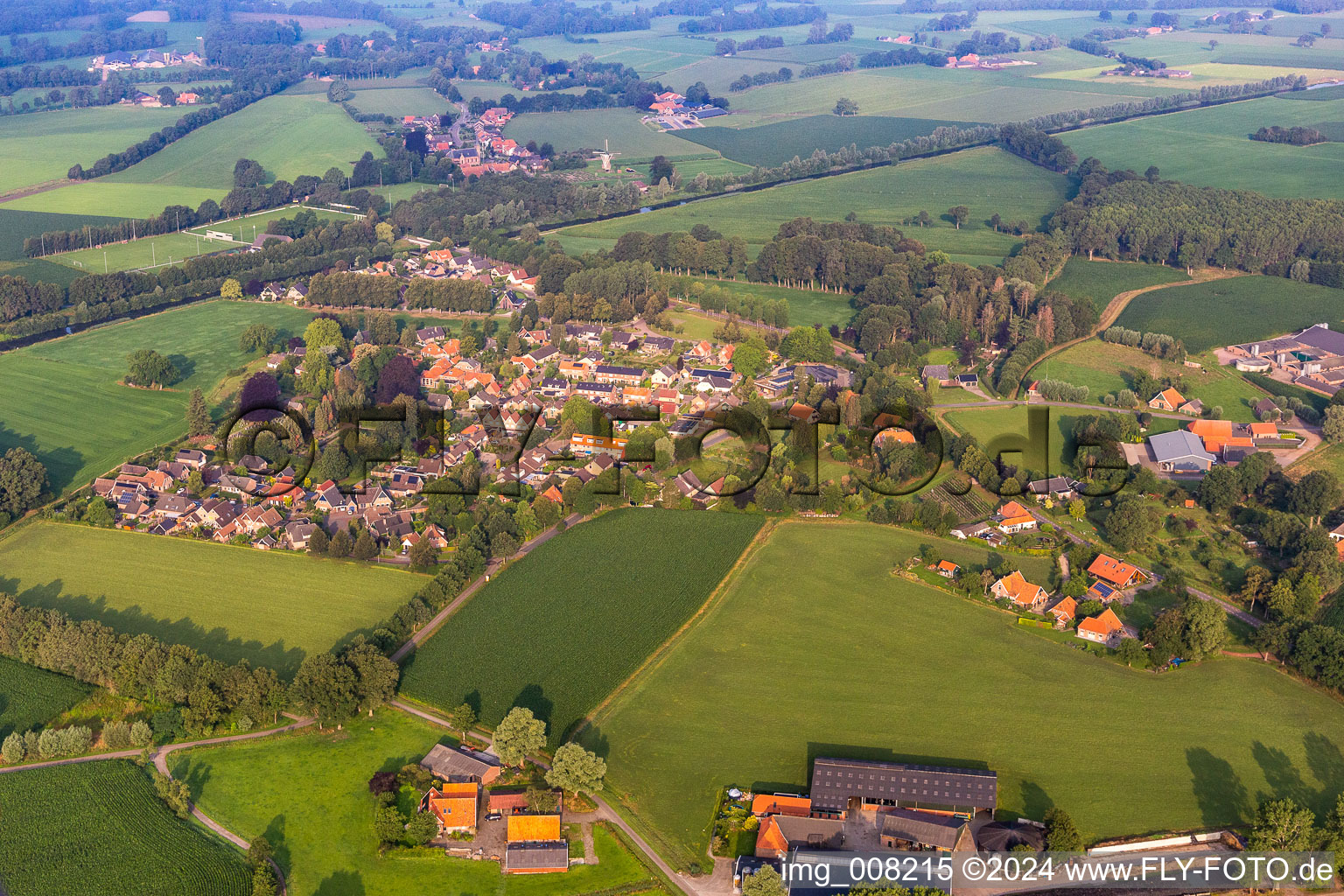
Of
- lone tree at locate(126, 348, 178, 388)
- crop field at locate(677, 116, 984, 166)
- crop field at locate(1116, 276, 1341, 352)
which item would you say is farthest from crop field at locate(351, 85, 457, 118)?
crop field at locate(1116, 276, 1341, 352)

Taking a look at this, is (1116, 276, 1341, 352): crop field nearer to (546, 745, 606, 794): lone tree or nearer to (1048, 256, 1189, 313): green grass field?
(1048, 256, 1189, 313): green grass field

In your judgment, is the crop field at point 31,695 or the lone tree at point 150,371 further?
the lone tree at point 150,371

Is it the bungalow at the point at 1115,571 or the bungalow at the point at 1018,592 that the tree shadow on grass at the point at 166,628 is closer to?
the bungalow at the point at 1018,592

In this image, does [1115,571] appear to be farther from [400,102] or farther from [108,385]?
[400,102]

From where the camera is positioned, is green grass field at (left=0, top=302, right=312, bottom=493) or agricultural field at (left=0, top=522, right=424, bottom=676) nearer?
agricultural field at (left=0, top=522, right=424, bottom=676)

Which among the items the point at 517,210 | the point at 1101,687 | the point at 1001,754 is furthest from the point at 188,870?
the point at 517,210

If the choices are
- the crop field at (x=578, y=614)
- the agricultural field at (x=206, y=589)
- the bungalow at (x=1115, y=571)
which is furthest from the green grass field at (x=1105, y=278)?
the agricultural field at (x=206, y=589)

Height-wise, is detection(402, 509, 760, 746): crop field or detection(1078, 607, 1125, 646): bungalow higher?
detection(402, 509, 760, 746): crop field

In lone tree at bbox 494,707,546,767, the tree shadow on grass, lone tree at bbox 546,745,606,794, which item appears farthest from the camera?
the tree shadow on grass

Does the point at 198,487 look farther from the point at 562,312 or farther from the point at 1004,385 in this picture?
the point at 1004,385
